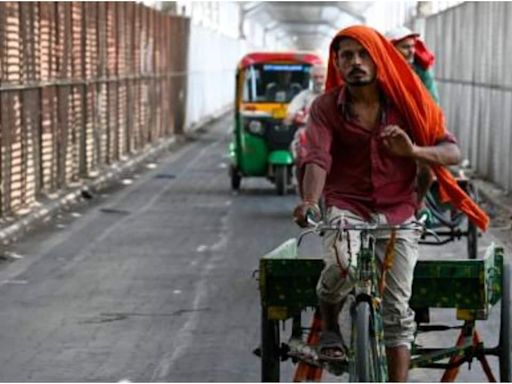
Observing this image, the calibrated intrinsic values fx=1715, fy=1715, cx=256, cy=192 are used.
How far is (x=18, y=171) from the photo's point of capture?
20422mm

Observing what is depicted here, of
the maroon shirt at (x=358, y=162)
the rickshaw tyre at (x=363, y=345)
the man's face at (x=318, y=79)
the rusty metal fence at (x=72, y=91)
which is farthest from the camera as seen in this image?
the man's face at (x=318, y=79)

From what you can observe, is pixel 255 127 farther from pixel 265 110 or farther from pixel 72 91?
pixel 72 91

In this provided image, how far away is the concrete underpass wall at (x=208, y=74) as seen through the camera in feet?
175

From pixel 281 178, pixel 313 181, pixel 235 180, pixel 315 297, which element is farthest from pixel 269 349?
pixel 235 180

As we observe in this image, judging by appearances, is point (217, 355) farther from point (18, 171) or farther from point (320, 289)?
point (18, 171)

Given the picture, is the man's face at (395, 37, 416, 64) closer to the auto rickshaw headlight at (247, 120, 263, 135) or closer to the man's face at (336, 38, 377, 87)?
the man's face at (336, 38, 377, 87)

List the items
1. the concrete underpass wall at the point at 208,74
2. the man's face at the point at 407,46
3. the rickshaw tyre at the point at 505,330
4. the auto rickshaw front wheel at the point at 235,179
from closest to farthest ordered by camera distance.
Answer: the rickshaw tyre at the point at 505,330 → the man's face at the point at 407,46 → the auto rickshaw front wheel at the point at 235,179 → the concrete underpass wall at the point at 208,74

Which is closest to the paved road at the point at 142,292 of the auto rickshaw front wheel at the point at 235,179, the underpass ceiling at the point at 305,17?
the auto rickshaw front wheel at the point at 235,179

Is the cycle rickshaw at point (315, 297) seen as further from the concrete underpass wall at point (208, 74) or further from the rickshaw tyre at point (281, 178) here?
the concrete underpass wall at point (208, 74)

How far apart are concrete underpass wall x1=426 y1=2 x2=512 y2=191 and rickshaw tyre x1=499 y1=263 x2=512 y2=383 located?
15316mm

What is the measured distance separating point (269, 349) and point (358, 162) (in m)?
1.09

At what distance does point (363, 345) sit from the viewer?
22.4 feet

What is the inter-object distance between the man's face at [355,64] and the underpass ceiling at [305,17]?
84746 mm

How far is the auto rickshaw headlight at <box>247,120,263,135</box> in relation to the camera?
80.9ft
